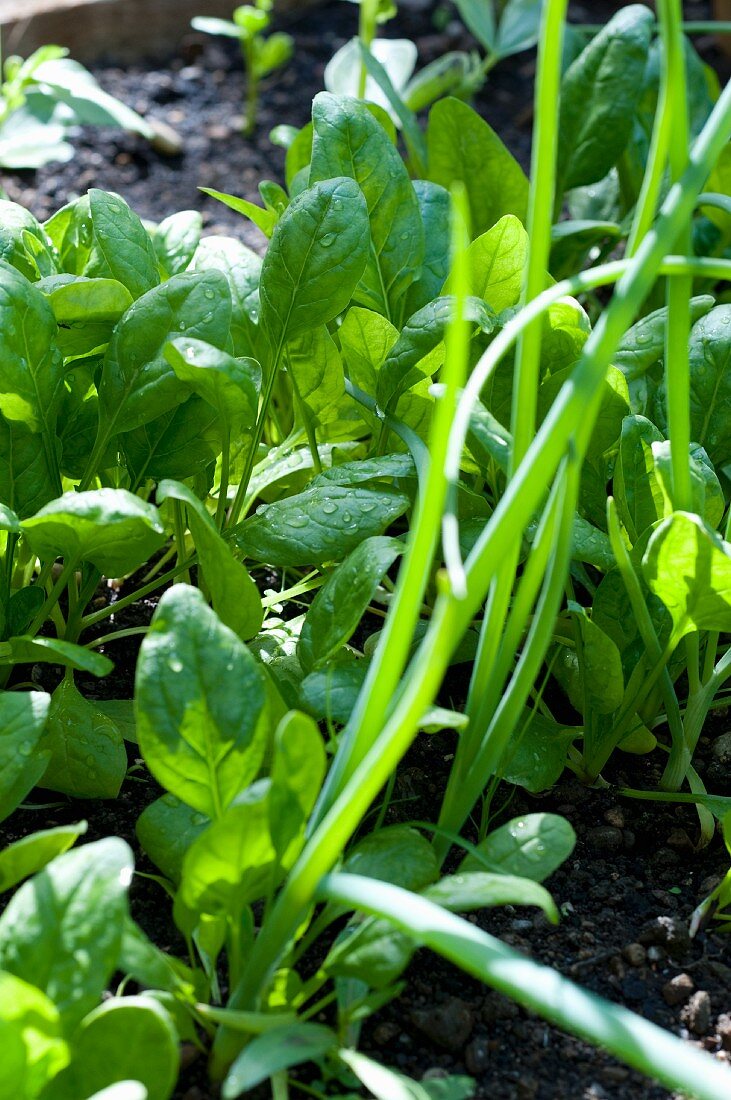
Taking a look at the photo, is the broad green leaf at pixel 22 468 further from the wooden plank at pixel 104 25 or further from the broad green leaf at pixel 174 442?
the wooden plank at pixel 104 25

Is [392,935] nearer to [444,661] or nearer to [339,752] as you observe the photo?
[339,752]

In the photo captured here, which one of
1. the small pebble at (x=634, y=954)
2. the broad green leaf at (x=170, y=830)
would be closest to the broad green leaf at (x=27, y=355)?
the broad green leaf at (x=170, y=830)

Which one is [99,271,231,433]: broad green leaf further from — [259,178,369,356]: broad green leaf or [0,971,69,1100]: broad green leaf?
[0,971,69,1100]: broad green leaf

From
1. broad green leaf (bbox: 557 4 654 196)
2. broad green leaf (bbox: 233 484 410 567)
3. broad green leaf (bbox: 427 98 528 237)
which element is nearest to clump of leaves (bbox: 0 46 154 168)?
broad green leaf (bbox: 427 98 528 237)

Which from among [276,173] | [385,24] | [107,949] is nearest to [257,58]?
[276,173]

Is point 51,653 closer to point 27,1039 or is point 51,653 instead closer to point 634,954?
point 27,1039

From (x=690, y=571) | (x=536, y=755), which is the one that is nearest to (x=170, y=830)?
(x=536, y=755)

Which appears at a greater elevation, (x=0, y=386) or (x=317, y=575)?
(x=0, y=386)
